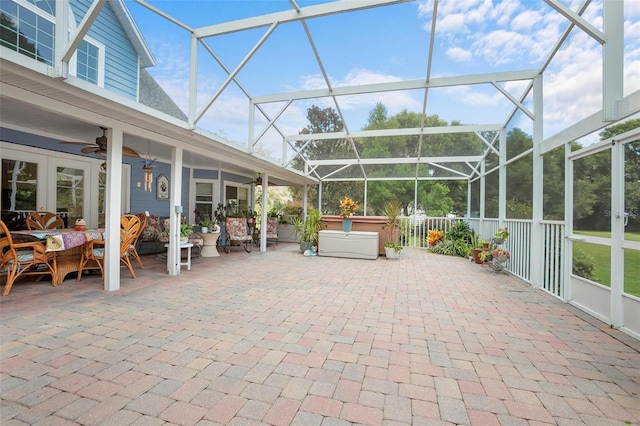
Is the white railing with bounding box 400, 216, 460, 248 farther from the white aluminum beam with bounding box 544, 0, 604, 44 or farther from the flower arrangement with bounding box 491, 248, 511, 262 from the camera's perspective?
the white aluminum beam with bounding box 544, 0, 604, 44

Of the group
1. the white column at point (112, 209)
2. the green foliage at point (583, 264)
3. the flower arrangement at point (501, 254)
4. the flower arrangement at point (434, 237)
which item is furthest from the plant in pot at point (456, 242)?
the white column at point (112, 209)

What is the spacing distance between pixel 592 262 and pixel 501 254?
2.32 m

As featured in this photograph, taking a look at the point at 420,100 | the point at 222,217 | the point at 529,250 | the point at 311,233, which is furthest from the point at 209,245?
the point at 529,250

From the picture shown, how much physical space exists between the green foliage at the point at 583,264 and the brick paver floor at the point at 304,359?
46cm

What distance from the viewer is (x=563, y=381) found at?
2012 millimetres

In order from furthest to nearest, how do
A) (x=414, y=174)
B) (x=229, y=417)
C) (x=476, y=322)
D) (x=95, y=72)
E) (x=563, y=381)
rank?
(x=414, y=174) < (x=95, y=72) < (x=476, y=322) < (x=563, y=381) < (x=229, y=417)

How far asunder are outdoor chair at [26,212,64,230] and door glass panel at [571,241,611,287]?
25.0 feet

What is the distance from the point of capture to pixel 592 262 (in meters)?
3.46

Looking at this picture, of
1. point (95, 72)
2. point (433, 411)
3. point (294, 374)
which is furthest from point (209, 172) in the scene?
point (433, 411)

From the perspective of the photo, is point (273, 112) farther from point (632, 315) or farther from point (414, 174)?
point (632, 315)

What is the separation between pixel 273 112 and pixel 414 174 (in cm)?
539

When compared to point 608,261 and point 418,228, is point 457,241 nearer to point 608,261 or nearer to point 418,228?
point 418,228

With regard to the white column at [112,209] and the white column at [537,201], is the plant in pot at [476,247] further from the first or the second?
the white column at [112,209]

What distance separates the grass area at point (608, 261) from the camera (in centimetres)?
278
